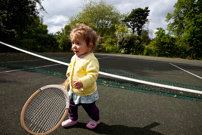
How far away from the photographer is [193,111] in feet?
9.52

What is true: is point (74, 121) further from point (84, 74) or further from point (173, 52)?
point (173, 52)

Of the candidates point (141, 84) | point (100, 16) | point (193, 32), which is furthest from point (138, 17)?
point (141, 84)

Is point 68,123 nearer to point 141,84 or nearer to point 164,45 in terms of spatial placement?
point 141,84

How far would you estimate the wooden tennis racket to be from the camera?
1.58m

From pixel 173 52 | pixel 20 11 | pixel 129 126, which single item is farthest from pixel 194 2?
pixel 129 126

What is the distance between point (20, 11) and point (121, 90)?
15047mm

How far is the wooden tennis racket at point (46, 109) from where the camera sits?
1.58 metres

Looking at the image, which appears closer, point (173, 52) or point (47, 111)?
point (47, 111)

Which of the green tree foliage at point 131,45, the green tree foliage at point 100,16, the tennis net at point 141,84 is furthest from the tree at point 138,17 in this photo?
the tennis net at point 141,84

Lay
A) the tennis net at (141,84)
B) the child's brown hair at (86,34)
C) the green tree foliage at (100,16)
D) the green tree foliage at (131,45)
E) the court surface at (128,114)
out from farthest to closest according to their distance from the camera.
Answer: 1. the green tree foliage at (100,16)
2. the green tree foliage at (131,45)
3. the tennis net at (141,84)
4. the court surface at (128,114)
5. the child's brown hair at (86,34)

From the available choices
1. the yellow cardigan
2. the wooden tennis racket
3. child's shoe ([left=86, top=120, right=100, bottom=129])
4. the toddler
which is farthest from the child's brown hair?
child's shoe ([left=86, top=120, right=100, bottom=129])

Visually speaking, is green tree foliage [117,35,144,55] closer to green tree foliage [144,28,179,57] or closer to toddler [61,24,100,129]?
green tree foliage [144,28,179,57]

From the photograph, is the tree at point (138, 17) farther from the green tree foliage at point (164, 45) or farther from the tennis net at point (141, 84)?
the tennis net at point (141, 84)

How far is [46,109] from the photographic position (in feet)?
6.16
